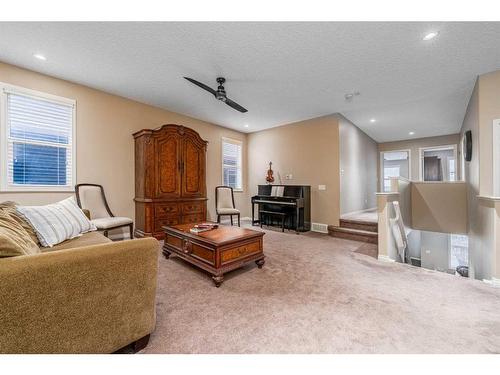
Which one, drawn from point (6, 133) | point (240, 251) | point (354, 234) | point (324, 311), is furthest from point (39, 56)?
point (354, 234)

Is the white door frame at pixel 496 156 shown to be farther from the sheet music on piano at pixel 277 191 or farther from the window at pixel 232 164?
the window at pixel 232 164

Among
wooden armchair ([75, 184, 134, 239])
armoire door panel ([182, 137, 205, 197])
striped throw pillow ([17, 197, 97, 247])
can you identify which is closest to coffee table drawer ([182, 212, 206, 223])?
armoire door panel ([182, 137, 205, 197])

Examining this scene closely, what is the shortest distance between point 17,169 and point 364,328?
176 inches

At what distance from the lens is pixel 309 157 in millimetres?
5098

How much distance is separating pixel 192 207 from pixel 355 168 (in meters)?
4.25

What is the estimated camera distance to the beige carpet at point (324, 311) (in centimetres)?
136

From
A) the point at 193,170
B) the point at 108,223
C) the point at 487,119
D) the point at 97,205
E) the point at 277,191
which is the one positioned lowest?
the point at 108,223

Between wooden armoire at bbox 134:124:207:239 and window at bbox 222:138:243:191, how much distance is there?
141cm

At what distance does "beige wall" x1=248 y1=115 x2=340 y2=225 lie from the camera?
4.69 meters

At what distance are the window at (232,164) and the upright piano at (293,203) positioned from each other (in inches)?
42.0

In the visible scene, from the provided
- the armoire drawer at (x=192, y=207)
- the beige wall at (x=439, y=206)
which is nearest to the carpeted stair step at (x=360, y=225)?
the beige wall at (x=439, y=206)

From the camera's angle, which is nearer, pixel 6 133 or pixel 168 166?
pixel 6 133

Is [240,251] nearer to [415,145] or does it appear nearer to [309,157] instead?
[309,157]
